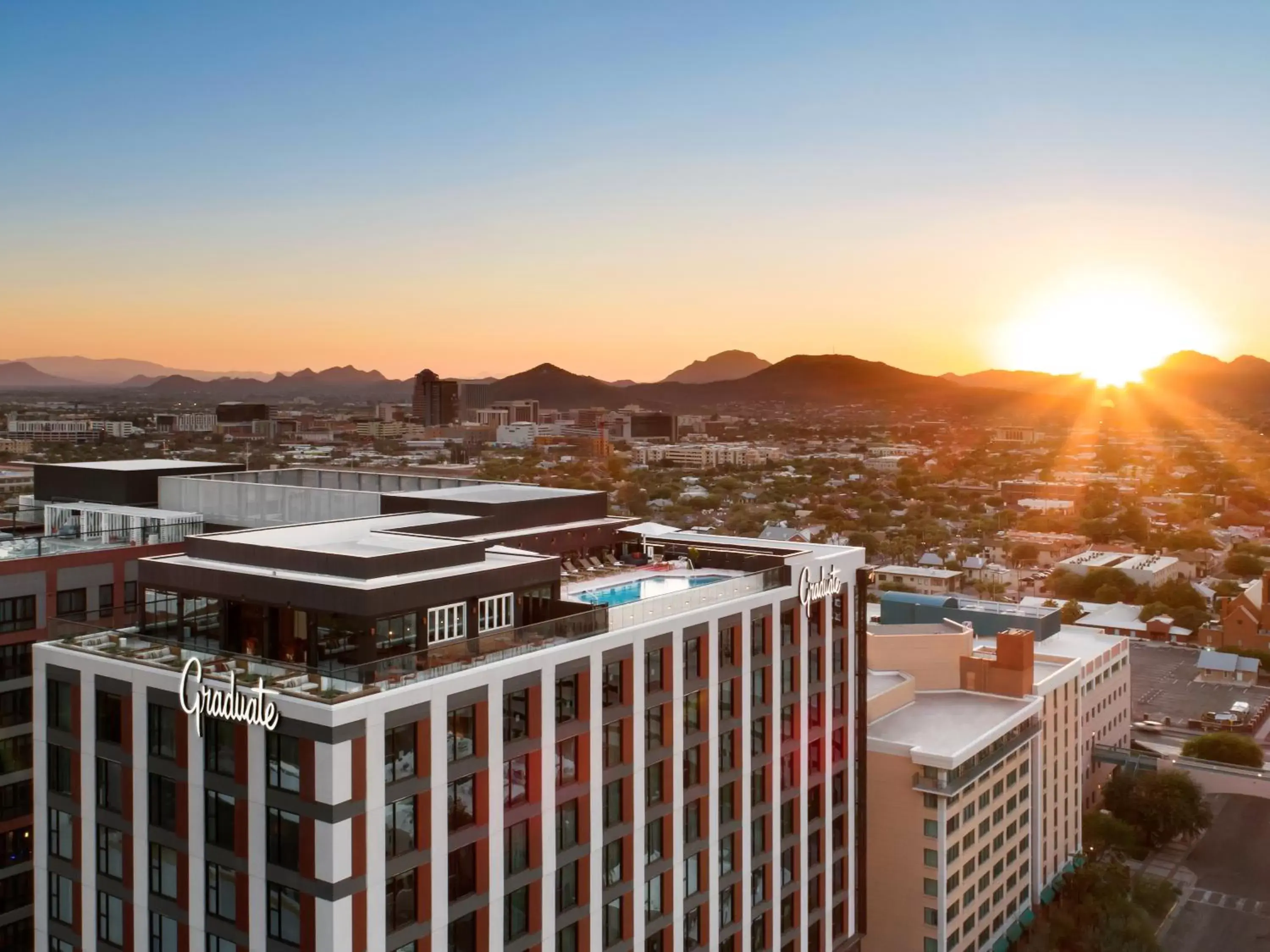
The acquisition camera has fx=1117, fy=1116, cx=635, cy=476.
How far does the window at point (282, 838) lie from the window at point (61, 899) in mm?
9970

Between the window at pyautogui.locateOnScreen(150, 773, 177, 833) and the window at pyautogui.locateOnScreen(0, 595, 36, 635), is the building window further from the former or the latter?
the window at pyautogui.locateOnScreen(0, 595, 36, 635)

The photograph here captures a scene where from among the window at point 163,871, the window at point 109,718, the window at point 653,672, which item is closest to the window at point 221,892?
the window at point 163,871

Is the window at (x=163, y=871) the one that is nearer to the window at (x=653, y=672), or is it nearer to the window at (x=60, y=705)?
the window at (x=60, y=705)

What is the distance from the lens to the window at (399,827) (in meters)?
29.9

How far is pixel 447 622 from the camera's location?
3512 centimetres

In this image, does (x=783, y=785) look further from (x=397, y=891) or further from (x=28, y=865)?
(x=28, y=865)

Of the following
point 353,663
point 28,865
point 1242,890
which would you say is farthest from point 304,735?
point 1242,890

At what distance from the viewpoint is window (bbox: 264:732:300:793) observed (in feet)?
96.3

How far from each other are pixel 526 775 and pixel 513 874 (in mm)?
2917

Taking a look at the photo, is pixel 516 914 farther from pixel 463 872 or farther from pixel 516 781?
pixel 516 781

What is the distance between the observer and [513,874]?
110 ft

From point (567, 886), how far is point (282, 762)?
35.9 ft

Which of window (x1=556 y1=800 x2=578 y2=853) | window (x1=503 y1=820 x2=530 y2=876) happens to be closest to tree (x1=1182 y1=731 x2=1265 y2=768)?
window (x1=556 y1=800 x2=578 y2=853)

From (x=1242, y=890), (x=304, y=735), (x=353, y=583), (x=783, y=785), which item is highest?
(x=353, y=583)
